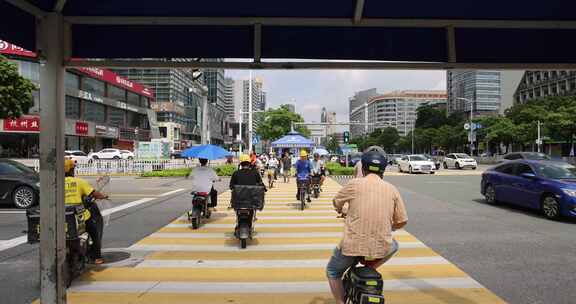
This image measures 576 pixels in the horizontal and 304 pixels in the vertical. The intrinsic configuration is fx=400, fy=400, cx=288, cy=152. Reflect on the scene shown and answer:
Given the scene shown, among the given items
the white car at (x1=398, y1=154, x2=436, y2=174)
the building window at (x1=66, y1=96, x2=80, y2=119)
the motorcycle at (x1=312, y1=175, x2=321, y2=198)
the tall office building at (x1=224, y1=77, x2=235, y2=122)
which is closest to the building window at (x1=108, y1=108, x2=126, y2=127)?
the building window at (x1=66, y1=96, x2=80, y2=119)

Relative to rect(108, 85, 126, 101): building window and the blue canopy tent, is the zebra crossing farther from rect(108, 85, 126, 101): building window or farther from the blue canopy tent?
rect(108, 85, 126, 101): building window

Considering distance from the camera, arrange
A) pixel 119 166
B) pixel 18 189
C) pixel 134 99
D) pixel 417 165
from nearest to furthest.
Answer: pixel 18 189, pixel 119 166, pixel 417 165, pixel 134 99

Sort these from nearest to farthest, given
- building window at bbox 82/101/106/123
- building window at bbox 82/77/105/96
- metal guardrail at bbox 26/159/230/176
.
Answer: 1. metal guardrail at bbox 26/159/230/176
2. building window at bbox 82/77/105/96
3. building window at bbox 82/101/106/123

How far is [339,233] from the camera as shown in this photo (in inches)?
330

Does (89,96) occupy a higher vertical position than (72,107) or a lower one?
higher

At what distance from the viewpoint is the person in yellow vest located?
5132 millimetres

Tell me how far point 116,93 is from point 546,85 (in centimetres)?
7553

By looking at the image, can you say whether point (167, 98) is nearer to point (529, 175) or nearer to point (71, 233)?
point (529, 175)

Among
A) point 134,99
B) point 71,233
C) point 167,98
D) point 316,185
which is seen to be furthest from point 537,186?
point 167,98

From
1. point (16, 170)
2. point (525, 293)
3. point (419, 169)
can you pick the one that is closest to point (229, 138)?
point (419, 169)

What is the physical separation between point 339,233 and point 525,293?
157 inches

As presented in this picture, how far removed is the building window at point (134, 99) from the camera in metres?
63.2

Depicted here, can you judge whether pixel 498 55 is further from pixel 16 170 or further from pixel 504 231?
pixel 16 170

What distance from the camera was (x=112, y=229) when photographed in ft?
29.1
